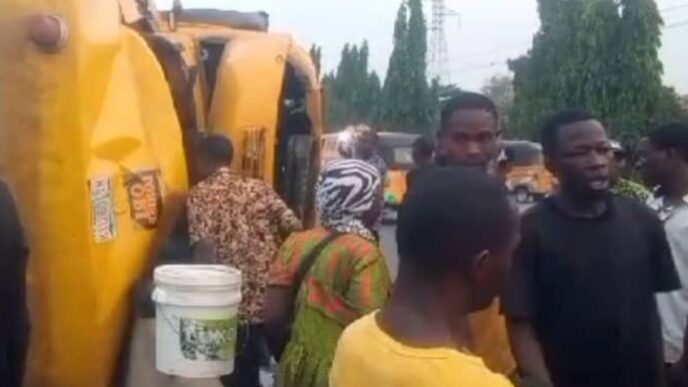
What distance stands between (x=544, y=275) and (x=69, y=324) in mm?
1569

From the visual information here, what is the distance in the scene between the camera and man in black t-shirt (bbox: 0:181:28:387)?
4.28 m

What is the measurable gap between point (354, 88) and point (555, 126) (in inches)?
2709

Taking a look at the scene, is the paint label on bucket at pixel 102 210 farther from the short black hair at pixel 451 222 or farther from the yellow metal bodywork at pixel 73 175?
the short black hair at pixel 451 222

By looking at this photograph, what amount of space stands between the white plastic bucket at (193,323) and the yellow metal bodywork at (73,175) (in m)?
0.21

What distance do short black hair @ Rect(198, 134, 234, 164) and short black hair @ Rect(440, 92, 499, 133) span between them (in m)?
1.45

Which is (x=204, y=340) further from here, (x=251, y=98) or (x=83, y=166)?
(x=251, y=98)

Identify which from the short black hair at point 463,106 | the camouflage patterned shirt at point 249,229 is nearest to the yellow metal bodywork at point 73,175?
the short black hair at point 463,106

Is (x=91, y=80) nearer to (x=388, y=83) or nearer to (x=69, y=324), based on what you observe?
(x=69, y=324)

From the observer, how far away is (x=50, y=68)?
4.54m

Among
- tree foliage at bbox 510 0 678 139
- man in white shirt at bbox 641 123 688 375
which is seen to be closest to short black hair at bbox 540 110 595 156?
man in white shirt at bbox 641 123 688 375

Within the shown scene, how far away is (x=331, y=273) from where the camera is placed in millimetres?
4289

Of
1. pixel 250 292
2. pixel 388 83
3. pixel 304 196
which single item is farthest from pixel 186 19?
pixel 388 83

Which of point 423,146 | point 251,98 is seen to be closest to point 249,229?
point 251,98

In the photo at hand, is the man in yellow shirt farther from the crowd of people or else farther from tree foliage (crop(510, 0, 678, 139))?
tree foliage (crop(510, 0, 678, 139))
